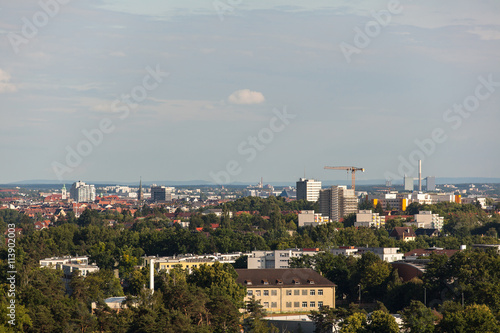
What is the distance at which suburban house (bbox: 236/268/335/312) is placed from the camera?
63.9m

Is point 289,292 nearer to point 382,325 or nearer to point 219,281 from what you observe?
point 219,281

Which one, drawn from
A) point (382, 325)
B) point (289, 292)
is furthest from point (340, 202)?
point (382, 325)

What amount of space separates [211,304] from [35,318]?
9299 mm

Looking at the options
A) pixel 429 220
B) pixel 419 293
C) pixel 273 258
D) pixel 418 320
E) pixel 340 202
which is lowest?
pixel 419 293

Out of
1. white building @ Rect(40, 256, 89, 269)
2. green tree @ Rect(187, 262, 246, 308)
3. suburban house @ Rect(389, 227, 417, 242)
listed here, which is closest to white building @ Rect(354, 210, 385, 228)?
suburban house @ Rect(389, 227, 417, 242)

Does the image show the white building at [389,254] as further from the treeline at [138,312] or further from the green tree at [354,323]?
the green tree at [354,323]

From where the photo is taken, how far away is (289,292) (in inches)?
2534

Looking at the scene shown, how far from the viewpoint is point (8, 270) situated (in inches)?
2621

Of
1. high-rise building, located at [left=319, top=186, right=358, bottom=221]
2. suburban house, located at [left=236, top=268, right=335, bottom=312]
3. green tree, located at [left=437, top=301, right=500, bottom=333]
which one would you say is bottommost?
suburban house, located at [left=236, top=268, right=335, bottom=312]

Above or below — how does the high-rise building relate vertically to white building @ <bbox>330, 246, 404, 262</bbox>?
above

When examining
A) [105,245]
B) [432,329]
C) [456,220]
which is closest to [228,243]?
[105,245]

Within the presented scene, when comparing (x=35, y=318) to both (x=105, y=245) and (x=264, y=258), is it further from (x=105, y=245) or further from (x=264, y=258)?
(x=105, y=245)

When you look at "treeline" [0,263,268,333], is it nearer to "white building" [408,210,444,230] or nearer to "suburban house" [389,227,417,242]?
"suburban house" [389,227,417,242]

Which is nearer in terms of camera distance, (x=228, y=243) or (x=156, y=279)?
(x=156, y=279)
